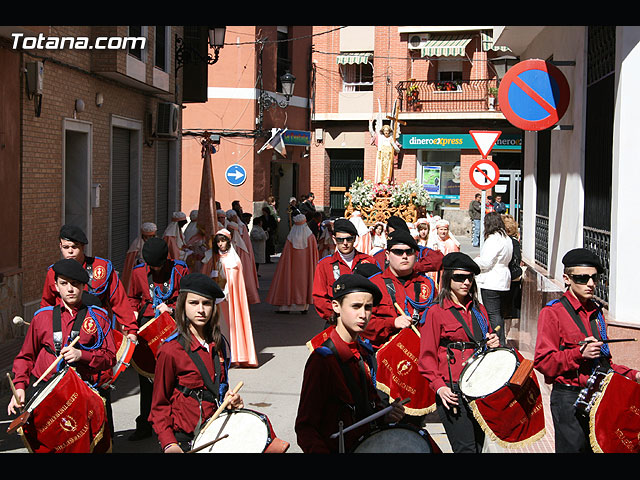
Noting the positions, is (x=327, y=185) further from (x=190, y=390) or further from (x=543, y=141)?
(x=190, y=390)

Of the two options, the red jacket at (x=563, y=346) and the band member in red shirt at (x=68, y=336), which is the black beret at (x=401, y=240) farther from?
the band member in red shirt at (x=68, y=336)

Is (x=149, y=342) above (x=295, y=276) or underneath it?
above

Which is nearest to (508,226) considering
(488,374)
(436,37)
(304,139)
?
(488,374)

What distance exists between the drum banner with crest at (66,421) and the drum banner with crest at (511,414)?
7.58ft

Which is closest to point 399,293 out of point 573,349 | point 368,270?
point 368,270

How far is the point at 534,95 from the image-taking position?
1061 cm

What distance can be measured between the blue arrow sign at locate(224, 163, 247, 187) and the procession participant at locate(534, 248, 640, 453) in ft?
70.7

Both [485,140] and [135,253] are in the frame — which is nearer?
[135,253]

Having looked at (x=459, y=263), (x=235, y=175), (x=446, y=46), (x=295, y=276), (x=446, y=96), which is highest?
(x=446, y=46)

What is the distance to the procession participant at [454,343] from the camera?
5.62 metres

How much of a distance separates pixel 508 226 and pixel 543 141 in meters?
3.52

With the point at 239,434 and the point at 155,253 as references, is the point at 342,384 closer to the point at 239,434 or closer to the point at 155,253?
the point at 239,434

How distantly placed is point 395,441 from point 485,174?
923 centimetres

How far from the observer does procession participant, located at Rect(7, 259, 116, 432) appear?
5527mm
